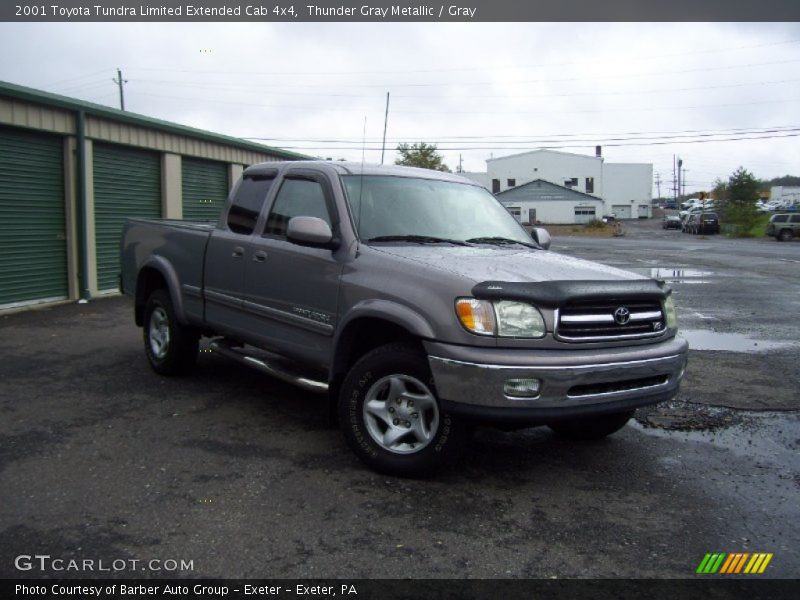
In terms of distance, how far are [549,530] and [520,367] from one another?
2.77 feet

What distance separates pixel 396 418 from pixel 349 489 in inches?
19.5

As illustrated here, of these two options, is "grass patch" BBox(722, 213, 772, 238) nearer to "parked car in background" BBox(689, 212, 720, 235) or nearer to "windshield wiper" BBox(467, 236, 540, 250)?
"parked car in background" BBox(689, 212, 720, 235)

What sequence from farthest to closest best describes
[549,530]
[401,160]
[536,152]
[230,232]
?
[536,152], [401,160], [230,232], [549,530]

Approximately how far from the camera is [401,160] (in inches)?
2308

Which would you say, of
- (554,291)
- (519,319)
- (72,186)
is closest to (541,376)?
(519,319)

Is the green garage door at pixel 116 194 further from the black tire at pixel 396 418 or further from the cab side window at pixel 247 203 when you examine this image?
the black tire at pixel 396 418

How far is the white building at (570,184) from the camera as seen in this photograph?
78.6m

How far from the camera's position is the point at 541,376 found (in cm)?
387

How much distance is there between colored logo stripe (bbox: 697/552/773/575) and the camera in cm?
334

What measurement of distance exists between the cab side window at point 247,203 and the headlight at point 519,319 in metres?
2.65

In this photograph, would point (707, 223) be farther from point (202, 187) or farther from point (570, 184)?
point (202, 187)

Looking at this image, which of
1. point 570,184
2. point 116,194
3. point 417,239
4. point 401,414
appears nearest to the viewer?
point 401,414
